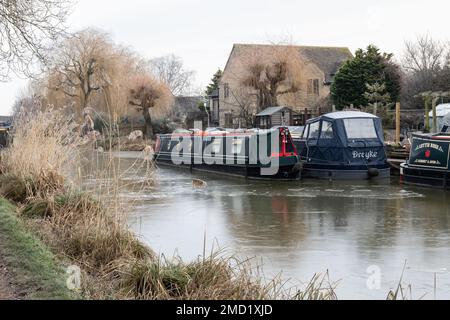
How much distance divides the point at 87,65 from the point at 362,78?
17.7 meters

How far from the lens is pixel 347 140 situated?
67.1ft

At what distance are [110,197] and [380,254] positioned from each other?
3744 mm

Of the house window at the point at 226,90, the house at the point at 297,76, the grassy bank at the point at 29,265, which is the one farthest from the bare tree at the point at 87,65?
the grassy bank at the point at 29,265

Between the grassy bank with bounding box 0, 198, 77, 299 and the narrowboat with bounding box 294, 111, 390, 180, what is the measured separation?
14.1 meters

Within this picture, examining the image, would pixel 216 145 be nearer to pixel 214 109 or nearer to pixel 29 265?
pixel 29 265

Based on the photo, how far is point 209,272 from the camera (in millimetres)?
5418

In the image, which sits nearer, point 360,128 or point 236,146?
point 360,128

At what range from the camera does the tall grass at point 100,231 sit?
5203 millimetres

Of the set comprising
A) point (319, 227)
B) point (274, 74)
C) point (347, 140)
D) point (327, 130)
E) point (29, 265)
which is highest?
point (274, 74)

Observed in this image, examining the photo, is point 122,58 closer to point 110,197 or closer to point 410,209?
point 410,209

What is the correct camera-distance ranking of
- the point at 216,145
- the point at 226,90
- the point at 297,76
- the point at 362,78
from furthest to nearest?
1. the point at 226,90
2. the point at 297,76
3. the point at 362,78
4. the point at 216,145

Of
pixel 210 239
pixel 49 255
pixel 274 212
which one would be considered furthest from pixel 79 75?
pixel 49 255

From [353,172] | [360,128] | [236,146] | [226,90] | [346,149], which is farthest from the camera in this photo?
[226,90]

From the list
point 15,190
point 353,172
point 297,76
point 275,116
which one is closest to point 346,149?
point 353,172
